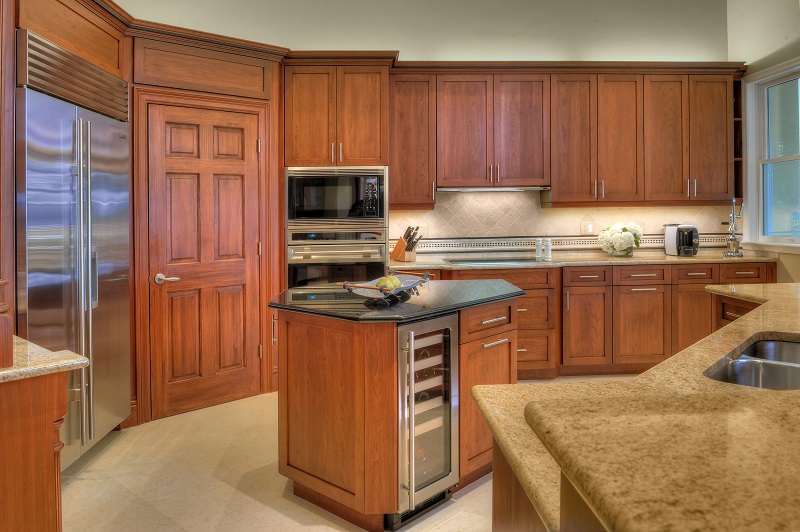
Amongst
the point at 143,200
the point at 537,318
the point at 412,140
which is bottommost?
the point at 537,318

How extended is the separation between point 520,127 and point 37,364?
13.1 ft

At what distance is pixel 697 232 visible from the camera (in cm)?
498

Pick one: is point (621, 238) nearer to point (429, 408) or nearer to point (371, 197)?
point (371, 197)

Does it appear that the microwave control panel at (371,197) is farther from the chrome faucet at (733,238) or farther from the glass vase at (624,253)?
the chrome faucet at (733,238)

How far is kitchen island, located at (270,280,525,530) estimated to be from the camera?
7.56 ft

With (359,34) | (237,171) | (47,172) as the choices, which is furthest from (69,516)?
(359,34)

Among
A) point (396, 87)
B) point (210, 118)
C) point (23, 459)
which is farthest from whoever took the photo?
point (396, 87)

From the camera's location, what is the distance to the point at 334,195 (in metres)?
Result: 4.35

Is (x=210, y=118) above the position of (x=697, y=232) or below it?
above

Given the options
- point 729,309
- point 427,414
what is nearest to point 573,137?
point 729,309

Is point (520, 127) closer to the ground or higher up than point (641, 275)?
higher up

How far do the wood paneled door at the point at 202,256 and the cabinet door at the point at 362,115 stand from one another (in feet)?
2.26

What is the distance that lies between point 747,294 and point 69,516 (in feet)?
10.6

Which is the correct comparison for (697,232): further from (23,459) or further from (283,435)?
(23,459)
